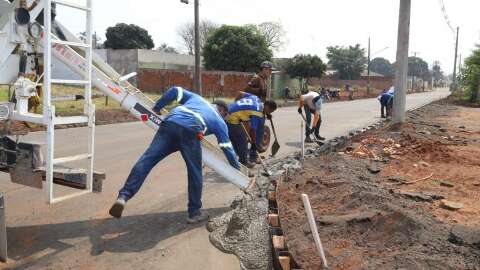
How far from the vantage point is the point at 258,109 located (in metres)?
8.90

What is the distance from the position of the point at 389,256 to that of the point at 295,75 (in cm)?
4180

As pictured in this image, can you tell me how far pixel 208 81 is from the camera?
129ft

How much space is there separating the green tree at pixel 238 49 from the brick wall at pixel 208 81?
445cm

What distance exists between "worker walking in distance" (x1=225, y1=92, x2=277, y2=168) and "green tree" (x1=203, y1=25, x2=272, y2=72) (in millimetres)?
34385

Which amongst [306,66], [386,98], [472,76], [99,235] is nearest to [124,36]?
[306,66]

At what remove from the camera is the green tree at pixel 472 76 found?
38250 mm

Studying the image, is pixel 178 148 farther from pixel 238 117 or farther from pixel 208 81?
pixel 208 81

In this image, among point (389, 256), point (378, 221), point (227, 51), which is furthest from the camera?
point (227, 51)

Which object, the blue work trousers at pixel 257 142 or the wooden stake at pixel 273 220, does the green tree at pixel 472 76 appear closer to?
the blue work trousers at pixel 257 142

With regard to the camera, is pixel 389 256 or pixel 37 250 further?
pixel 37 250

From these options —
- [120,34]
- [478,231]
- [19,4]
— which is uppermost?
[120,34]

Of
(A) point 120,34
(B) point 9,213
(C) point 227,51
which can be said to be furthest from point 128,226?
(A) point 120,34

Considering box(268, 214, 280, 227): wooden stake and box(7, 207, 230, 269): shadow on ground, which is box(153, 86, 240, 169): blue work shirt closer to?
box(268, 214, 280, 227): wooden stake

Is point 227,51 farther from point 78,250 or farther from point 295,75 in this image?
point 78,250
